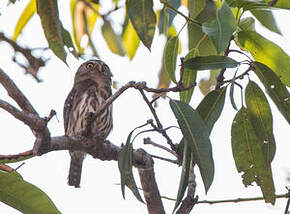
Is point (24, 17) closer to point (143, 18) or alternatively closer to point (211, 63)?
point (143, 18)

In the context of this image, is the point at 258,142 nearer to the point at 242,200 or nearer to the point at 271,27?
the point at 242,200

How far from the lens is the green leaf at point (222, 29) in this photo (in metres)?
1.89

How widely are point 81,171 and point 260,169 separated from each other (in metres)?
2.78

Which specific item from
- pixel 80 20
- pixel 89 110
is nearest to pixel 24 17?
pixel 80 20

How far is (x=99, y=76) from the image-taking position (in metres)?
5.33

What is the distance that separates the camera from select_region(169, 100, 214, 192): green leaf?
2.04m

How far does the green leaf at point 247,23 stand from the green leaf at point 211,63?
46cm

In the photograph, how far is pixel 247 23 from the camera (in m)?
2.55

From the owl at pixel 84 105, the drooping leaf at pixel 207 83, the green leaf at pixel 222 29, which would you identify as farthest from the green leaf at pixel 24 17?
the green leaf at pixel 222 29

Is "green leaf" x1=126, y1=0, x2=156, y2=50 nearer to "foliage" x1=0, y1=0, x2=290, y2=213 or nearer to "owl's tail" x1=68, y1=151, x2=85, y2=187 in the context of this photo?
"foliage" x1=0, y1=0, x2=290, y2=213

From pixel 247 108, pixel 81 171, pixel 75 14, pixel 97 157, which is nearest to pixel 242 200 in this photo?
pixel 247 108

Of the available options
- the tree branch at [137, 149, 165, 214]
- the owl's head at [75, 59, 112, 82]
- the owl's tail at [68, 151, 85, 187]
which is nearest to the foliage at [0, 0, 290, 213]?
the tree branch at [137, 149, 165, 214]

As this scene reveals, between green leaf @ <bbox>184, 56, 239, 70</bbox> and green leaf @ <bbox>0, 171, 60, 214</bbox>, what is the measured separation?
742 millimetres

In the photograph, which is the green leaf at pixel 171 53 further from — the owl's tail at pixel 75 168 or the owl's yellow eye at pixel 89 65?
the owl's yellow eye at pixel 89 65
